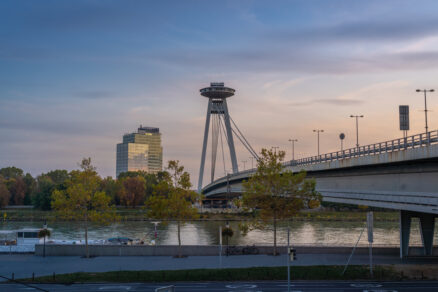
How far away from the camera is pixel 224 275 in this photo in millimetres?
28938

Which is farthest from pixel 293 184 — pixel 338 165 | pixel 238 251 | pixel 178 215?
pixel 178 215

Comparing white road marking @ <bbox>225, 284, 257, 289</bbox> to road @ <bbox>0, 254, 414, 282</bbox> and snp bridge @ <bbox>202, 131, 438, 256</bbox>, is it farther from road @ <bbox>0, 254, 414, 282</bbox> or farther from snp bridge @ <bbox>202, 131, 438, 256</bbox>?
snp bridge @ <bbox>202, 131, 438, 256</bbox>

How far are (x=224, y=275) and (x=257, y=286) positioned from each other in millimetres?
2873

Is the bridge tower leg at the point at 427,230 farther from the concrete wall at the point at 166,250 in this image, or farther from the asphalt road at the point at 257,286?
the asphalt road at the point at 257,286

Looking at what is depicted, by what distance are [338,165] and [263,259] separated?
9955 millimetres

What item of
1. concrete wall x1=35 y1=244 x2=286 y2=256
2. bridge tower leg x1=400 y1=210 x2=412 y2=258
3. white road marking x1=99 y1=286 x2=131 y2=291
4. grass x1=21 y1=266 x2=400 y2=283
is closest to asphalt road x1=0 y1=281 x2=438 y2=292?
white road marking x1=99 y1=286 x2=131 y2=291

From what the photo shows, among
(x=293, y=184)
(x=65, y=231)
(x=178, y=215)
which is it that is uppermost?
(x=293, y=184)

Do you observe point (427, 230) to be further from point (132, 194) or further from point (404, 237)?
point (132, 194)

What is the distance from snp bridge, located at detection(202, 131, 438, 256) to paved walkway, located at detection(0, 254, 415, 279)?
4641mm

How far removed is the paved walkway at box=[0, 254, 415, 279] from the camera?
107ft

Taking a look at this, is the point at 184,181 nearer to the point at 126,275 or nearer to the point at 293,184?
the point at 293,184

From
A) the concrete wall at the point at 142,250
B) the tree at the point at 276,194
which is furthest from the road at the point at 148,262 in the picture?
the tree at the point at 276,194

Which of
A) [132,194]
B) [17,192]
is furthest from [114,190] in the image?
[17,192]

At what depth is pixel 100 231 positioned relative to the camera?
71.1 m
